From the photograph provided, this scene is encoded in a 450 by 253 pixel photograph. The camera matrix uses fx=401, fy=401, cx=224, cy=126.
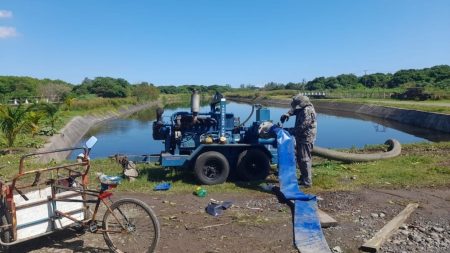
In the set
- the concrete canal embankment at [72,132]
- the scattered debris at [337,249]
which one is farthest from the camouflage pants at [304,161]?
the concrete canal embankment at [72,132]

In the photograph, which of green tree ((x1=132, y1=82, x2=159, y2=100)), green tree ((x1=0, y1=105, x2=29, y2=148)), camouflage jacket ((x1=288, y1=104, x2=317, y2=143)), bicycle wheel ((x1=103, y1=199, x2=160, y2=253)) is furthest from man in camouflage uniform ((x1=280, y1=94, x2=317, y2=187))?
green tree ((x1=132, y1=82, x2=159, y2=100))

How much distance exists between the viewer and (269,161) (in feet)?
29.3

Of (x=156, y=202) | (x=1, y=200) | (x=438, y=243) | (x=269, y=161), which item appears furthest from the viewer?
(x=269, y=161)

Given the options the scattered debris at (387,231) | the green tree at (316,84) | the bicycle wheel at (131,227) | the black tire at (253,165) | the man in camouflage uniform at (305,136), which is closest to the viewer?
the bicycle wheel at (131,227)

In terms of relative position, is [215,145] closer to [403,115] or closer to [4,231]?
[4,231]

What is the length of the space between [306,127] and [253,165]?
4.75ft

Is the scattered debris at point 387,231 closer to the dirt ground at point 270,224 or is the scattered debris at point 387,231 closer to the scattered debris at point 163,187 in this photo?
the dirt ground at point 270,224

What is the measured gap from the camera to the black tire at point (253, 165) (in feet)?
28.9

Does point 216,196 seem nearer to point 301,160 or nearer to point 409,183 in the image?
point 301,160

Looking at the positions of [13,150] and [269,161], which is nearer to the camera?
[269,161]

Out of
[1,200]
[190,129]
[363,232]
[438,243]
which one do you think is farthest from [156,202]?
[438,243]

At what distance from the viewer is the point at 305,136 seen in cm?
849

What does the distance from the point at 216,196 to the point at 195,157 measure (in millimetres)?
1235

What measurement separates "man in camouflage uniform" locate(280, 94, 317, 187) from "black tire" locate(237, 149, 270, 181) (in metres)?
0.78
